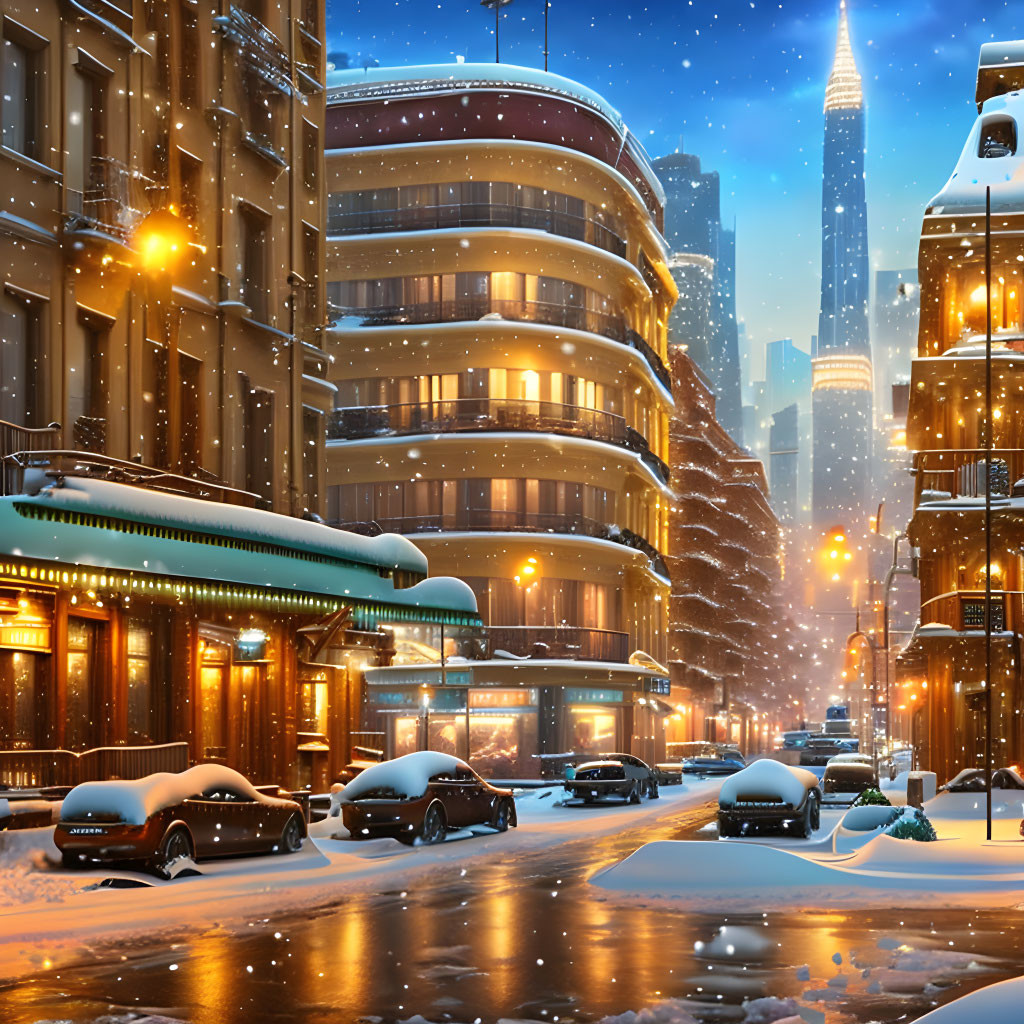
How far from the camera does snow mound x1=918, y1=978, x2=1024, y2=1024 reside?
27.3ft

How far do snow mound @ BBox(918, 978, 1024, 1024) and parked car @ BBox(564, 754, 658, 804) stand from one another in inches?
1338

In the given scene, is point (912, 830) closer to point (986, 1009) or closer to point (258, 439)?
point (986, 1009)

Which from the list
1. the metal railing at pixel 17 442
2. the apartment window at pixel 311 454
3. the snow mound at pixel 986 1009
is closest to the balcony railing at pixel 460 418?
the apartment window at pixel 311 454

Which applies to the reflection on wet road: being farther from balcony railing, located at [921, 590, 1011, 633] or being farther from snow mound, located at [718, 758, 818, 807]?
balcony railing, located at [921, 590, 1011, 633]

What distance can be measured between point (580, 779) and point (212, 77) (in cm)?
2073

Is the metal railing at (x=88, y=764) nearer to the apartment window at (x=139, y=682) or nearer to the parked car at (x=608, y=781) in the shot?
the apartment window at (x=139, y=682)

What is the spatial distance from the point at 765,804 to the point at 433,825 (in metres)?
5.93

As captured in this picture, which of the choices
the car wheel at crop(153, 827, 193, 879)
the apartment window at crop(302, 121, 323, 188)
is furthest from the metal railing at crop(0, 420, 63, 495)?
the apartment window at crop(302, 121, 323, 188)

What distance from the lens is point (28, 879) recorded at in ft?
62.8

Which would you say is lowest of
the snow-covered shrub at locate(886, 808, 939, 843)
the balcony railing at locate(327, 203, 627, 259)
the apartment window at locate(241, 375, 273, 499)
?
the snow-covered shrub at locate(886, 808, 939, 843)

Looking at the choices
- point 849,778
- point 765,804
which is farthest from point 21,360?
point 849,778

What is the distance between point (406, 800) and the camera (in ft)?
88.9

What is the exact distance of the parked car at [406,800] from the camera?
27.0 meters

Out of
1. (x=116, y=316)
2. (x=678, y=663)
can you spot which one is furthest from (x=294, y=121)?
(x=678, y=663)
